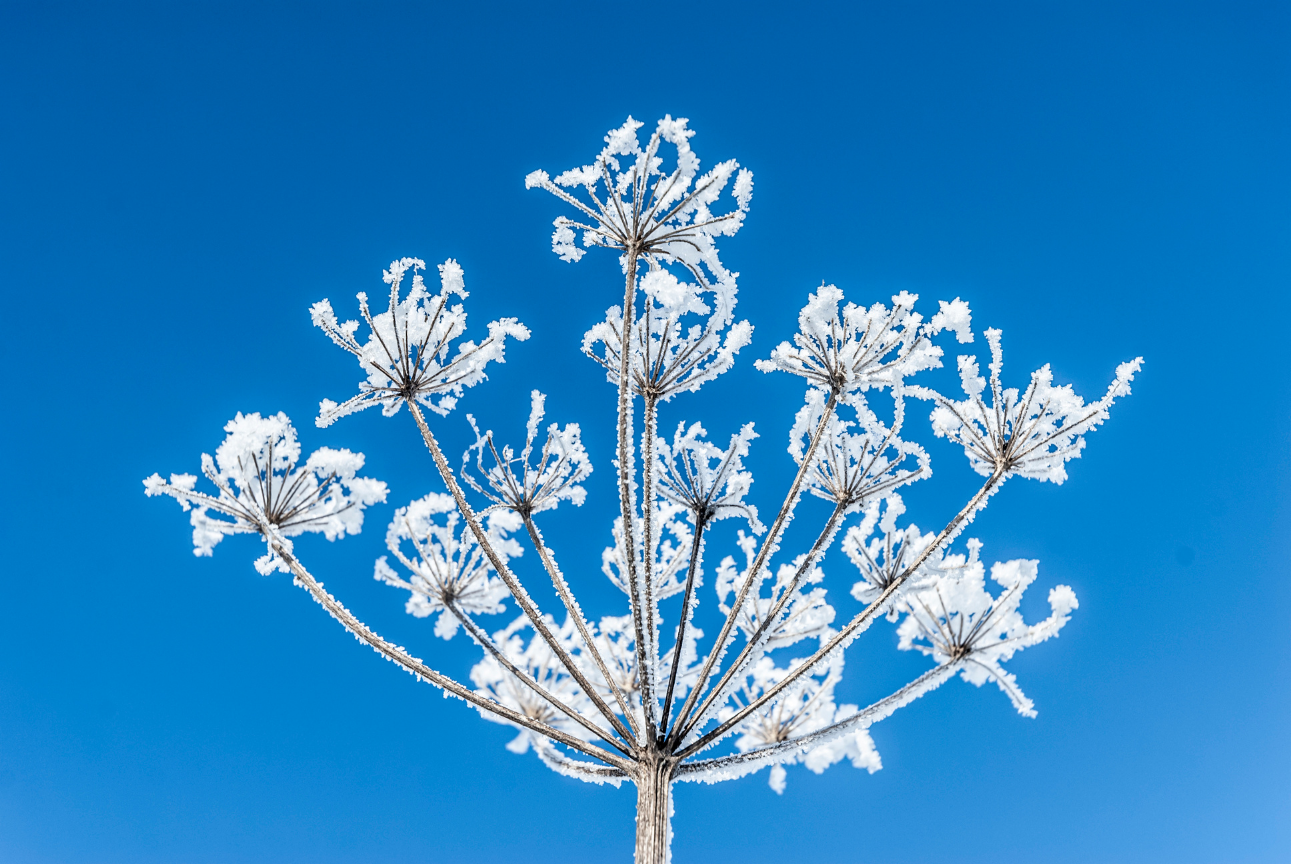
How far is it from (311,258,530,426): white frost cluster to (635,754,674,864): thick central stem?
3.29 metres

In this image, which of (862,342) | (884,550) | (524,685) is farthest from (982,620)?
(524,685)

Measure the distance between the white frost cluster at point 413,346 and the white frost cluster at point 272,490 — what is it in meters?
0.46

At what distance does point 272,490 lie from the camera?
5.93 m

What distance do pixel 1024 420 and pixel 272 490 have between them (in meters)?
5.83

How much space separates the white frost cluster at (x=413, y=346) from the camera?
6.33m

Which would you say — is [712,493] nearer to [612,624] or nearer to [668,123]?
[668,123]

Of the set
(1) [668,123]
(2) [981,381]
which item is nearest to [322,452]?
(1) [668,123]

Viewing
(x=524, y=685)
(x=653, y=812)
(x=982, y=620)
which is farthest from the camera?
(x=524, y=685)

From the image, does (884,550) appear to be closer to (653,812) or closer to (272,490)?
(653,812)

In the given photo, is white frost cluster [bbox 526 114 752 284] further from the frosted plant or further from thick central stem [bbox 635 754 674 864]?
thick central stem [bbox 635 754 674 864]

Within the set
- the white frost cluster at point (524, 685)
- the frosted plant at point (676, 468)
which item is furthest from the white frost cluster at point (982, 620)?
the white frost cluster at point (524, 685)

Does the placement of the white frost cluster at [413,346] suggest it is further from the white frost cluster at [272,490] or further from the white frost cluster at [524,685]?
the white frost cluster at [524,685]

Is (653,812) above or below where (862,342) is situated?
below

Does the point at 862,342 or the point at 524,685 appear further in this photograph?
the point at 524,685
